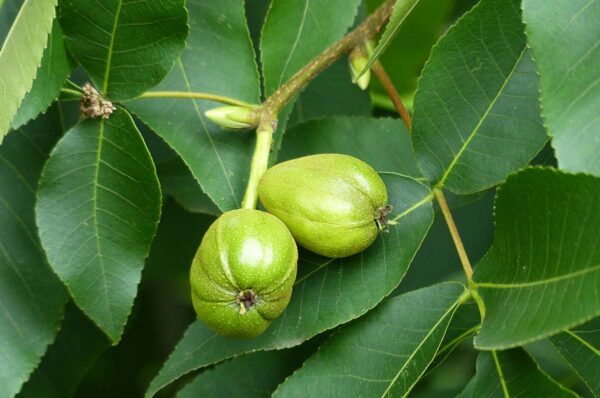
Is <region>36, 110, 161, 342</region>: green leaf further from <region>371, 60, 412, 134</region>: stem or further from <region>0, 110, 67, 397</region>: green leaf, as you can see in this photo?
<region>371, 60, 412, 134</region>: stem

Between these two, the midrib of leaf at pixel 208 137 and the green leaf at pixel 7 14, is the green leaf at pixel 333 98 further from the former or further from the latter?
the green leaf at pixel 7 14

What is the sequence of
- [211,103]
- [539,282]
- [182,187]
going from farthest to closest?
[182,187], [211,103], [539,282]

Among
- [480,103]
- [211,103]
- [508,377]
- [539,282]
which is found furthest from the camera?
[211,103]

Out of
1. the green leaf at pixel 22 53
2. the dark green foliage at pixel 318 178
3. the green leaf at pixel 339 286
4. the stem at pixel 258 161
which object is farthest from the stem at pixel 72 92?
the green leaf at pixel 339 286

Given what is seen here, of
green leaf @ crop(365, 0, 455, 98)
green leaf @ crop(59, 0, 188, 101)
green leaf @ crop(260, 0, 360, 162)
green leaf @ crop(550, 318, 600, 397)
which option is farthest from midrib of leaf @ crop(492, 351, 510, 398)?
green leaf @ crop(365, 0, 455, 98)

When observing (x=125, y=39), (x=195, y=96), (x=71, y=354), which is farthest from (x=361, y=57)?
(x=71, y=354)

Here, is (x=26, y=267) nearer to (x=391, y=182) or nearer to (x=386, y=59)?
(x=391, y=182)

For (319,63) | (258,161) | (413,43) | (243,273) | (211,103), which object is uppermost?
(413,43)

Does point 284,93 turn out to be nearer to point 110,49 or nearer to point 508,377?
point 110,49
